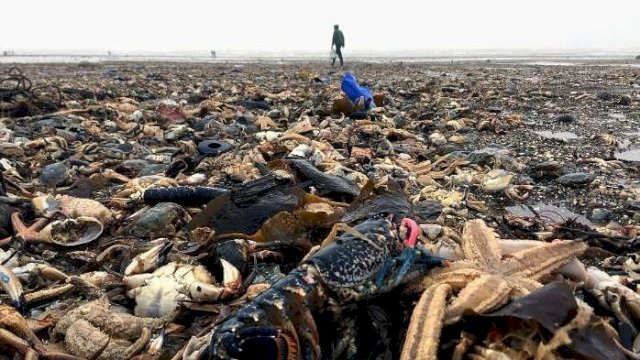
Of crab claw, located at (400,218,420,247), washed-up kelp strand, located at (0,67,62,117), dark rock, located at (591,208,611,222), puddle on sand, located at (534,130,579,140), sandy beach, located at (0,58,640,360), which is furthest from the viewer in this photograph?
washed-up kelp strand, located at (0,67,62,117)

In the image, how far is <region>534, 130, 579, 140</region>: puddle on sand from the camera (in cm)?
787

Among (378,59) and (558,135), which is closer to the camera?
(558,135)

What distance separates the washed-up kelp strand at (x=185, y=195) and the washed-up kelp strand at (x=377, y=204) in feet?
4.34

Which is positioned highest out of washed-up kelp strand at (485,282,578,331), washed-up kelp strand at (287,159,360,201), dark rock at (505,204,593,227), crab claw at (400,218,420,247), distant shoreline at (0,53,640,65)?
distant shoreline at (0,53,640,65)

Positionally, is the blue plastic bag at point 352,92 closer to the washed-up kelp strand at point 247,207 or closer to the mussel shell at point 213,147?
the mussel shell at point 213,147

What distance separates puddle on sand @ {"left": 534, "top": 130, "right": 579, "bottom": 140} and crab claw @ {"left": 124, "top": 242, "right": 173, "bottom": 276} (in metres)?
6.53

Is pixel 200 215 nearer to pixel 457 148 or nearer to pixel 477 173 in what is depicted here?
pixel 477 173

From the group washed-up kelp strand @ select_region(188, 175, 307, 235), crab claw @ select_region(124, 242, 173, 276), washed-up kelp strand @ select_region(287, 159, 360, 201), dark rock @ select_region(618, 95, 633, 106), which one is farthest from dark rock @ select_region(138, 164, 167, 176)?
dark rock @ select_region(618, 95, 633, 106)

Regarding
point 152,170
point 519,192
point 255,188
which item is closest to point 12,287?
point 255,188

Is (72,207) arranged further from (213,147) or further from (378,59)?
(378,59)

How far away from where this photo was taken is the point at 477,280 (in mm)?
2215

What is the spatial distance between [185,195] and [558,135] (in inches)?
246

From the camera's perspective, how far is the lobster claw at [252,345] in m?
1.79

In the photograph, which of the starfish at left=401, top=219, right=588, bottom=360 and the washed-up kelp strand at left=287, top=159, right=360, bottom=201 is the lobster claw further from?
the washed-up kelp strand at left=287, top=159, right=360, bottom=201
